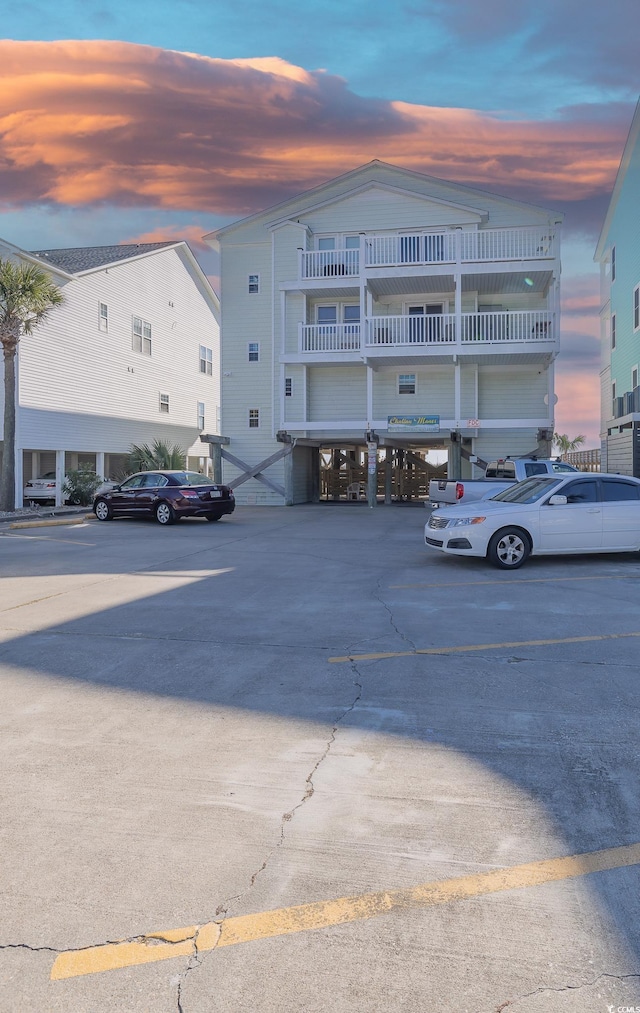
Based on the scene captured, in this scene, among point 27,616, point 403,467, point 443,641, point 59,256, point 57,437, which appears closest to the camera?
point 443,641

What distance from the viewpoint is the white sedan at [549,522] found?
1181cm

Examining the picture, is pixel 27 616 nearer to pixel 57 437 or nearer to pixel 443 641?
pixel 443 641

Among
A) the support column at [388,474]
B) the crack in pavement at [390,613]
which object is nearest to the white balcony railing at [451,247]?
the support column at [388,474]

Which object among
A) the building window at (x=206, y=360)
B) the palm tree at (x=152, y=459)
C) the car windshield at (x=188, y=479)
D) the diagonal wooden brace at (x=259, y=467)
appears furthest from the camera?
the building window at (x=206, y=360)

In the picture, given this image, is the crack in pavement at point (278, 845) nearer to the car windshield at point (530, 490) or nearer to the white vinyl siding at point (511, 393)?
the car windshield at point (530, 490)

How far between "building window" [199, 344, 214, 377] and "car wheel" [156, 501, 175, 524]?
70.4 ft

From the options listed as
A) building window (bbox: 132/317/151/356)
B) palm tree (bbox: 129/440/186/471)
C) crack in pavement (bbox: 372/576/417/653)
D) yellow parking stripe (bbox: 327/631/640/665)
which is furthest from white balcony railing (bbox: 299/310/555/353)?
yellow parking stripe (bbox: 327/631/640/665)

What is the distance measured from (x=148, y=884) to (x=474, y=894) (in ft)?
4.39

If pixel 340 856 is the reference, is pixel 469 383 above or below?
above

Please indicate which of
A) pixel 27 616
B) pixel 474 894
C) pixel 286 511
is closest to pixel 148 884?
pixel 474 894

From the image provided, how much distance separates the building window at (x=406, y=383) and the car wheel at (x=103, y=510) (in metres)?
12.8

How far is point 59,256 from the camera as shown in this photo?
3228cm

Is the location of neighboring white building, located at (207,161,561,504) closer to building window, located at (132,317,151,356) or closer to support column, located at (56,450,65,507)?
building window, located at (132,317,151,356)

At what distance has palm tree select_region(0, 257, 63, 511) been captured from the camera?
72.9 ft
